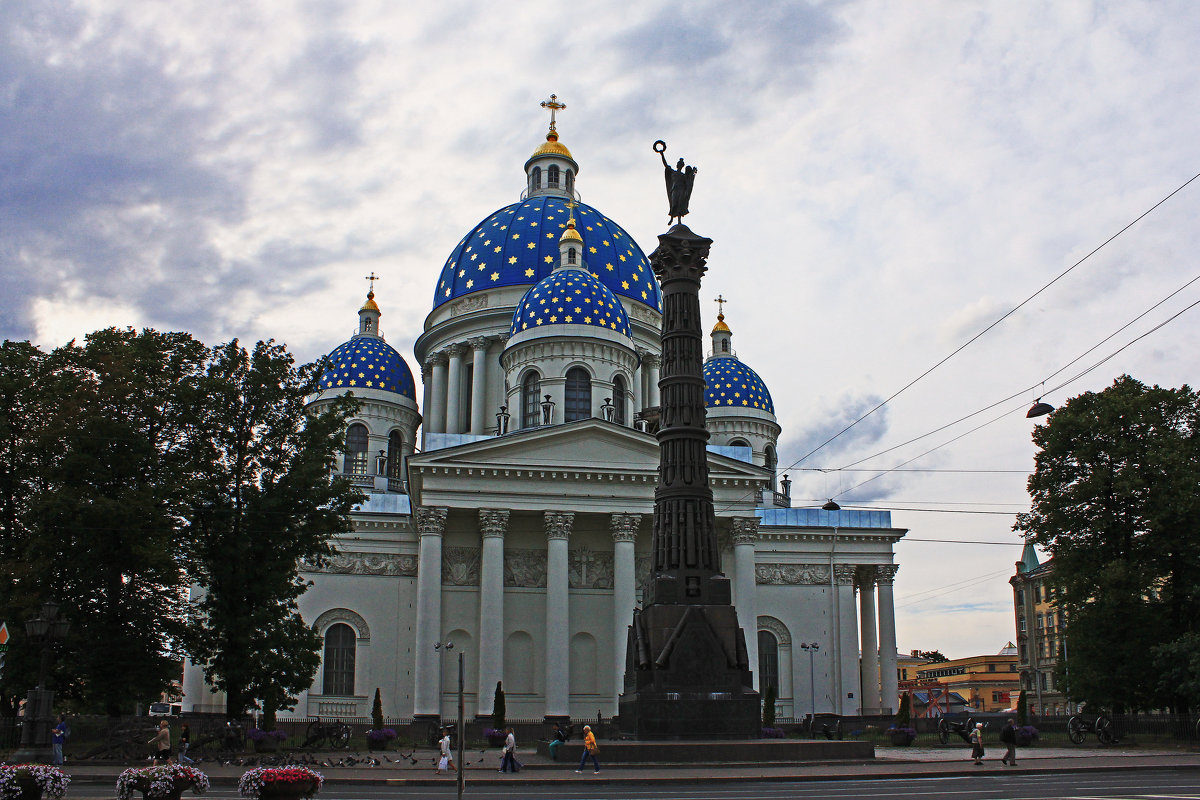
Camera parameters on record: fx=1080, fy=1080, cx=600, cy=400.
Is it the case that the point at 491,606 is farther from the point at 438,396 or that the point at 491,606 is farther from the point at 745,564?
the point at 438,396

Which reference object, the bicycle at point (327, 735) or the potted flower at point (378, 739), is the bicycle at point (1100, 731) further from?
the bicycle at point (327, 735)

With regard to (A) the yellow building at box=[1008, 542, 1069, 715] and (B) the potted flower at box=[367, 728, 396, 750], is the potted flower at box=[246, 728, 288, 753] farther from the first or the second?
(A) the yellow building at box=[1008, 542, 1069, 715]

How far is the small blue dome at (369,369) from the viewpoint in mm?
56219

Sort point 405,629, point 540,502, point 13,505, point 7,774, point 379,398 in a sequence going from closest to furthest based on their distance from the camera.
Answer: point 7,774 → point 13,505 → point 540,502 → point 405,629 → point 379,398

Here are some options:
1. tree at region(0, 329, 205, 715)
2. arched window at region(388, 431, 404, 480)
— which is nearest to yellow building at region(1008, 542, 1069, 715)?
arched window at region(388, 431, 404, 480)

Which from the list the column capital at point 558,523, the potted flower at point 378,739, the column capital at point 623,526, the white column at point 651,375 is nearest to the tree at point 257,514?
the potted flower at point 378,739

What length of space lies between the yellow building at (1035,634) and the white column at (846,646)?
29161 mm

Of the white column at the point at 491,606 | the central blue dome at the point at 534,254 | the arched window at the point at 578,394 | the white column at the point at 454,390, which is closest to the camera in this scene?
the white column at the point at 491,606

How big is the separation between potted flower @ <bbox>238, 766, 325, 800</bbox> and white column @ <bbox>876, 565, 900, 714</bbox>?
38.5 meters

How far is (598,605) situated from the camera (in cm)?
4259

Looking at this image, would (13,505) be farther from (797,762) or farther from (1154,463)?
(1154,463)

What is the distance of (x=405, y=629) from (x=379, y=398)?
15676 mm

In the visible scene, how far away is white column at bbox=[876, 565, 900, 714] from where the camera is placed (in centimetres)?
4712

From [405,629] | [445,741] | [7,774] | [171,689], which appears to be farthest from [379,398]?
[7,774]
